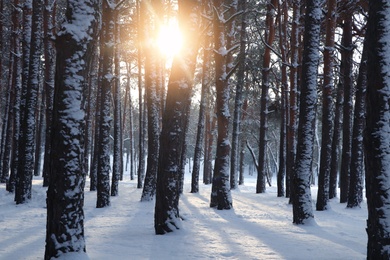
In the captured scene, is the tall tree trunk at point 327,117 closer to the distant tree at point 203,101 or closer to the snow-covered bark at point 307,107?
the snow-covered bark at point 307,107

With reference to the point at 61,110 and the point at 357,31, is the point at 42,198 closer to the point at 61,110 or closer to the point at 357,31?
the point at 61,110

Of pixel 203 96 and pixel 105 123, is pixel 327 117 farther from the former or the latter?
pixel 105 123

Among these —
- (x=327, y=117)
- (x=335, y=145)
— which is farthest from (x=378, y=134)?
(x=335, y=145)

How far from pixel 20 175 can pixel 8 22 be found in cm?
1265

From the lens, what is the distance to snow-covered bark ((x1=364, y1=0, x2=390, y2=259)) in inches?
164

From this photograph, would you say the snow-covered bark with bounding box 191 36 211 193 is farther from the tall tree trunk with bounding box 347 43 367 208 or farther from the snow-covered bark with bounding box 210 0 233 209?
the tall tree trunk with bounding box 347 43 367 208

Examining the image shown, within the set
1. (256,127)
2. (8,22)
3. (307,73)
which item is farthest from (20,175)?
(256,127)

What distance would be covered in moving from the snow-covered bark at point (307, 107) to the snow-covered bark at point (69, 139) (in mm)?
5391

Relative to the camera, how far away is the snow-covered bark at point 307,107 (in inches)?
328

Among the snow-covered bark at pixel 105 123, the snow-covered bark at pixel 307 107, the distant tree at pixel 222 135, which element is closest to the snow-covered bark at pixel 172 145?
the snow-covered bark at pixel 307 107

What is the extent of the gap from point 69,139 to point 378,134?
3.80 m

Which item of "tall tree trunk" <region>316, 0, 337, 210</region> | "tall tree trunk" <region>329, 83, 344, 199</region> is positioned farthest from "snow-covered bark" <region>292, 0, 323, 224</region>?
"tall tree trunk" <region>329, 83, 344, 199</region>

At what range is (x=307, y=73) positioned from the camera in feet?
27.3

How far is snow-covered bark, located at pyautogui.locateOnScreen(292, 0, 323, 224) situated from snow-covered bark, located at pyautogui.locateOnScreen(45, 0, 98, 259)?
5391mm
